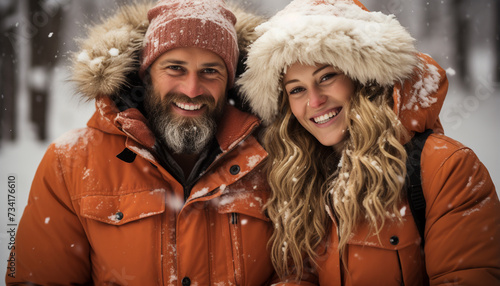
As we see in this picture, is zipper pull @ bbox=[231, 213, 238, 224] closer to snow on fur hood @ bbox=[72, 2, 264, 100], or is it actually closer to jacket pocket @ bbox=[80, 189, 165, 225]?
jacket pocket @ bbox=[80, 189, 165, 225]

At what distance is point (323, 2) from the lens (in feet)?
7.66

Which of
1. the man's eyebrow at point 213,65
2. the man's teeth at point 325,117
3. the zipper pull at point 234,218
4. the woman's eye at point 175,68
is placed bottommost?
the zipper pull at point 234,218

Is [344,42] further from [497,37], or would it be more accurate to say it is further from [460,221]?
[497,37]

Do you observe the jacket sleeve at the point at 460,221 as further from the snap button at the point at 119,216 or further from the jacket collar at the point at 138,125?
the snap button at the point at 119,216

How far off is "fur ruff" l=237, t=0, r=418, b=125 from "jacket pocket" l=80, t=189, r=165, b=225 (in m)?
1.16

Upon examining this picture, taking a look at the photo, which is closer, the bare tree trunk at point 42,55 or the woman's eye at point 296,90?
the woman's eye at point 296,90

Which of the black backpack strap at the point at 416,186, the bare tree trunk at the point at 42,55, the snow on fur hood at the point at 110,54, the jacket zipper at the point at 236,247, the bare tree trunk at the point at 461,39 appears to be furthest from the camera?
the bare tree trunk at the point at 461,39

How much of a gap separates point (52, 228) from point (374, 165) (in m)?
2.13

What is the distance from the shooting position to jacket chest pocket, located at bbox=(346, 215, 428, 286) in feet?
6.67

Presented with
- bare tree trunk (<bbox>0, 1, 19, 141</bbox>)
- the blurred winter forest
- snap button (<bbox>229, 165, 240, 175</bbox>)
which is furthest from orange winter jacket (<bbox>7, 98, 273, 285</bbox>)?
bare tree trunk (<bbox>0, 1, 19, 141</bbox>)

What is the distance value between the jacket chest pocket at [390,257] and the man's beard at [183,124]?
1.26 metres

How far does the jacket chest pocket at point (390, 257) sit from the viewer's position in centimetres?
203

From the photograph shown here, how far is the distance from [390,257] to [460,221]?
42 cm

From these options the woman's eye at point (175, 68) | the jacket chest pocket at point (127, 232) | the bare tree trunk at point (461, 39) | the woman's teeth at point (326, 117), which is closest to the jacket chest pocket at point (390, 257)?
the woman's teeth at point (326, 117)
